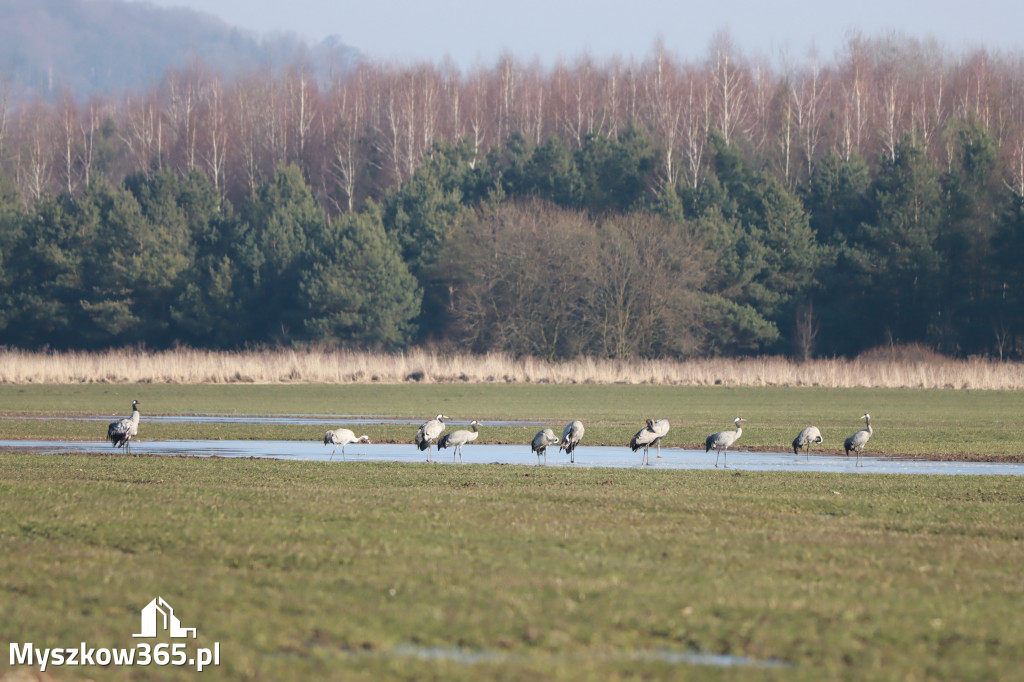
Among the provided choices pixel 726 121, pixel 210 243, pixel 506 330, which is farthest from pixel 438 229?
pixel 726 121

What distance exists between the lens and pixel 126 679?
7.38 m

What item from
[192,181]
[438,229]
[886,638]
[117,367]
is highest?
[192,181]

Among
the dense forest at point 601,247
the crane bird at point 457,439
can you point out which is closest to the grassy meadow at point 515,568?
the crane bird at point 457,439

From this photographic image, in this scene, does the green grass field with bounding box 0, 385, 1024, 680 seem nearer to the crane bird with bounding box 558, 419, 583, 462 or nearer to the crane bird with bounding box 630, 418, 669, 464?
the crane bird with bounding box 630, 418, 669, 464

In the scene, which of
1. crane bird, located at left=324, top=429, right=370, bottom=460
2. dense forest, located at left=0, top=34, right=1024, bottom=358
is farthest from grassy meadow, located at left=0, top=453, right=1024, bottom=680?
dense forest, located at left=0, top=34, right=1024, bottom=358

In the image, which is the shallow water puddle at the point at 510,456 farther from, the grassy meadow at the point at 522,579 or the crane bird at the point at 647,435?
the grassy meadow at the point at 522,579

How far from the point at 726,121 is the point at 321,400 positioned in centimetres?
5499

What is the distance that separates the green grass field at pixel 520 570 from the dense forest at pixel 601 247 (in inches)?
2150

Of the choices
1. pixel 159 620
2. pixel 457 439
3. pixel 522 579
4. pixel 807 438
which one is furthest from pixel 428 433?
pixel 159 620

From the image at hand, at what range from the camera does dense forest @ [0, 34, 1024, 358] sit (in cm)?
7319

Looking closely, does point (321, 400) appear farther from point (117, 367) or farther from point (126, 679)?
point (126, 679)

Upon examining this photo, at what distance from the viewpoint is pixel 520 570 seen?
10523mm

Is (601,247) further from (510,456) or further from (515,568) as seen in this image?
(515,568)

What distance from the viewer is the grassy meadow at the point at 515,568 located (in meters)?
7.86
